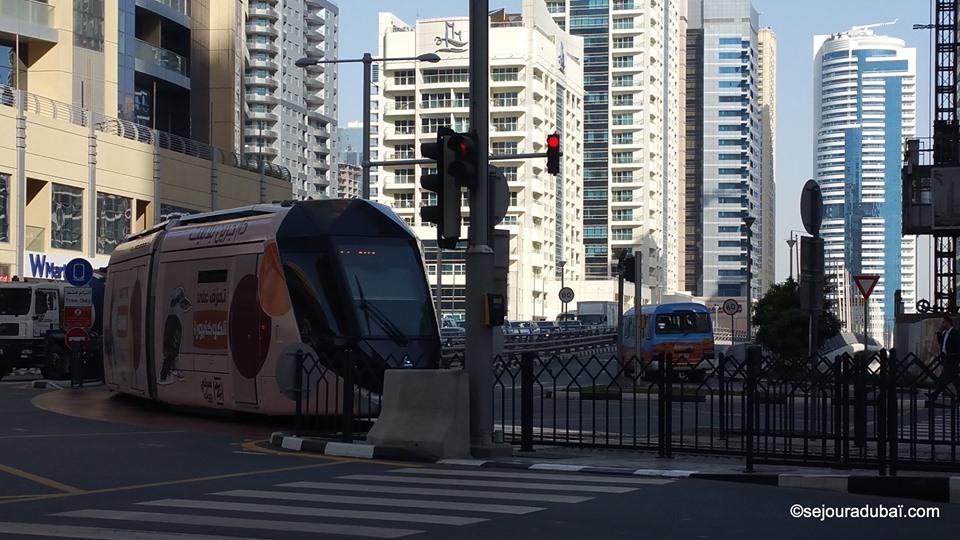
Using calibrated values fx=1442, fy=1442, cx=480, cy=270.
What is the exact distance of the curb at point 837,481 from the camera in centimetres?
1183

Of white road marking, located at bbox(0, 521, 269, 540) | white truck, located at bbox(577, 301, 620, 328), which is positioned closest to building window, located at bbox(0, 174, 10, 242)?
white road marking, located at bbox(0, 521, 269, 540)

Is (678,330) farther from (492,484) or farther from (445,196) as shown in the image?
(492,484)

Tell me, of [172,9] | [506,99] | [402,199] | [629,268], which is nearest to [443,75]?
[506,99]

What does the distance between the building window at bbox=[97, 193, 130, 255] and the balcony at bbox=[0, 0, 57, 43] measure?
5.97 m

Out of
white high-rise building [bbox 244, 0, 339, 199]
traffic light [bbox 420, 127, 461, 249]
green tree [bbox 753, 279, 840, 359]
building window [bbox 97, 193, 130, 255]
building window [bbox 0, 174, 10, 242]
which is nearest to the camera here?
traffic light [bbox 420, 127, 461, 249]

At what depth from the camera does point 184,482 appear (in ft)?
41.9

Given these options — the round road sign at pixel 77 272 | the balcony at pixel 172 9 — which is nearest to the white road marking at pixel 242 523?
the round road sign at pixel 77 272

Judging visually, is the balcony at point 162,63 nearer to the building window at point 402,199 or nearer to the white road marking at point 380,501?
the white road marking at point 380,501

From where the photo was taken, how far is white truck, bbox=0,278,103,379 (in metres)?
34.9

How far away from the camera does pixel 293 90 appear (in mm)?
162875

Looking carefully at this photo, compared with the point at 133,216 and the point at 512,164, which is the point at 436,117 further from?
the point at 133,216

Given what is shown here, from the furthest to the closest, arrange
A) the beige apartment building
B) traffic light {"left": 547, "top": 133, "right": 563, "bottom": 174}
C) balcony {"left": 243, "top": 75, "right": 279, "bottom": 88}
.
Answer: balcony {"left": 243, "top": 75, "right": 279, "bottom": 88} → the beige apartment building → traffic light {"left": 547, "top": 133, "right": 563, "bottom": 174}

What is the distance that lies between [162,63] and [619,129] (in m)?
111

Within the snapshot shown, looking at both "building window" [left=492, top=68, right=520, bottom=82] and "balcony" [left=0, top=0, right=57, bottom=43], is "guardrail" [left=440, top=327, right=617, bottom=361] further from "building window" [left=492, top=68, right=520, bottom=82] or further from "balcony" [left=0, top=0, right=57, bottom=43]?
"building window" [left=492, top=68, right=520, bottom=82]
